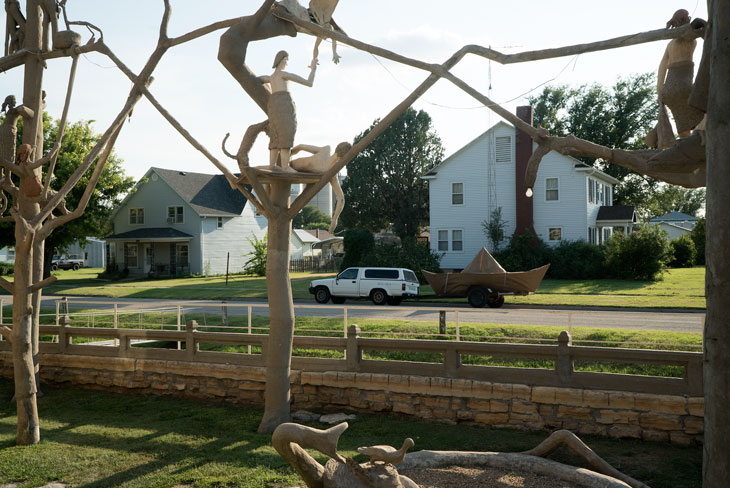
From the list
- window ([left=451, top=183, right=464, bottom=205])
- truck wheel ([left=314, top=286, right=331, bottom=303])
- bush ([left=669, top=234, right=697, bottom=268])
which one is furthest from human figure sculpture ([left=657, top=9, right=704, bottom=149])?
bush ([left=669, top=234, right=697, bottom=268])

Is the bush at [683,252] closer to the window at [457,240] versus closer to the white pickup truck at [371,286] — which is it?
the window at [457,240]

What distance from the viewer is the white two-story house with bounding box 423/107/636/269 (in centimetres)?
3409

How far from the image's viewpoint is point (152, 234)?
42.3 metres

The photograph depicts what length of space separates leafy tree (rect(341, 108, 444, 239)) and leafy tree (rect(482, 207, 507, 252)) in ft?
48.4

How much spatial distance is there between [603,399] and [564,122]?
151 feet

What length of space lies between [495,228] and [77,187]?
23.0 m

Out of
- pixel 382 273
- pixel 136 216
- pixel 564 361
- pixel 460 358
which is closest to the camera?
pixel 564 361

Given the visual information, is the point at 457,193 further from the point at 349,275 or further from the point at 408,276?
the point at 349,275

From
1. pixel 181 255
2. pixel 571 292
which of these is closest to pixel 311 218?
pixel 181 255

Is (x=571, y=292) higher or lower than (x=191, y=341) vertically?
higher

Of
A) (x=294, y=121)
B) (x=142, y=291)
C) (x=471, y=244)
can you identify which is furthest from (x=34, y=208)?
(x=471, y=244)

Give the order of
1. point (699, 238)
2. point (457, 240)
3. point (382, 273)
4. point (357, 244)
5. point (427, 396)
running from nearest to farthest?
point (427, 396)
point (382, 273)
point (457, 240)
point (357, 244)
point (699, 238)

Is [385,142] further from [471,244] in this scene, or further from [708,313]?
[708,313]

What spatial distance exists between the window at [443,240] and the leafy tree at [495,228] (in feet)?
8.61
